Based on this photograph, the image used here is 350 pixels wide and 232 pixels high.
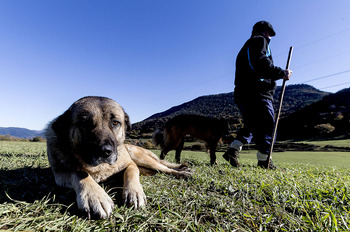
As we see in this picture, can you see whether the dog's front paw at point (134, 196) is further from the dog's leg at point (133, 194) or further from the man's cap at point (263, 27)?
the man's cap at point (263, 27)

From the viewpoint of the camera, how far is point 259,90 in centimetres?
359

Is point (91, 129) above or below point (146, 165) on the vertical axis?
above

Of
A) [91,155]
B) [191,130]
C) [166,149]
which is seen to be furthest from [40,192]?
[191,130]

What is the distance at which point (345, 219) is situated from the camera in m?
1.19

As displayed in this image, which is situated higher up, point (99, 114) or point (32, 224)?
point (99, 114)

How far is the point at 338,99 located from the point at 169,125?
146ft

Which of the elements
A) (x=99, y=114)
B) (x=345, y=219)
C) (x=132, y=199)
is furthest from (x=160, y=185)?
(x=345, y=219)

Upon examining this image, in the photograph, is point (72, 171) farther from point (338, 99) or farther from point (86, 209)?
point (338, 99)

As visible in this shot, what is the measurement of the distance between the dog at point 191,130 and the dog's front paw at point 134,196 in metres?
3.69

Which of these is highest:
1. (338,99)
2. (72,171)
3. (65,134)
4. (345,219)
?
(338,99)

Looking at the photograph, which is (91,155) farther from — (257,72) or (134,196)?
(257,72)

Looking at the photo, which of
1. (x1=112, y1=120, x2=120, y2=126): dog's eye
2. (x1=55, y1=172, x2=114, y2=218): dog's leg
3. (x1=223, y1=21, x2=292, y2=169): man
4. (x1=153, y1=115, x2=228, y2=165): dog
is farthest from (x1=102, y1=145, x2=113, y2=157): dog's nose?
(x1=153, y1=115, x2=228, y2=165): dog

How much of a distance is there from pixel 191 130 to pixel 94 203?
429cm

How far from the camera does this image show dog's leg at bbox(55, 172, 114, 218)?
1.24m
